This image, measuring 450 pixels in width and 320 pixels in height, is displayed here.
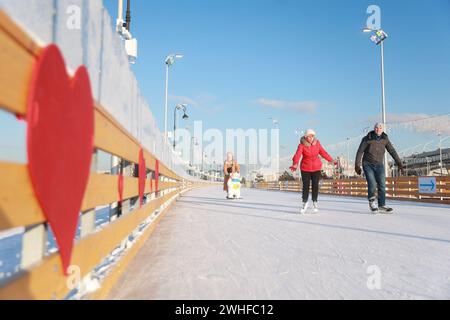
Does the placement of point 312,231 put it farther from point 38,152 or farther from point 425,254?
point 38,152

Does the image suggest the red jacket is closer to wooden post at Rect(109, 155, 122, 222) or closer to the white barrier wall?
the white barrier wall

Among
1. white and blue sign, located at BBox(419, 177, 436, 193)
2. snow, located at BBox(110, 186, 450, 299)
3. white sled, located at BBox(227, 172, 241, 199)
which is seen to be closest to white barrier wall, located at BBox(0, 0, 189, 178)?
snow, located at BBox(110, 186, 450, 299)

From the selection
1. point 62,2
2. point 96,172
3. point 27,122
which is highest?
point 62,2

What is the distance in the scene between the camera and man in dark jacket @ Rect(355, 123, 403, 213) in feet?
27.1

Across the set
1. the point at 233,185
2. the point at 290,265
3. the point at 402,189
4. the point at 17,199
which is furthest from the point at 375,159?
the point at 402,189

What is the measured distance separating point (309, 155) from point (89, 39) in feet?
22.2

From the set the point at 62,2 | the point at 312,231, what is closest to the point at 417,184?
the point at 312,231

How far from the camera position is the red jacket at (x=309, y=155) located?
8406mm

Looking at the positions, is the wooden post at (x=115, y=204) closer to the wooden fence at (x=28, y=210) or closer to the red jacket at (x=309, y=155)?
the wooden fence at (x=28, y=210)

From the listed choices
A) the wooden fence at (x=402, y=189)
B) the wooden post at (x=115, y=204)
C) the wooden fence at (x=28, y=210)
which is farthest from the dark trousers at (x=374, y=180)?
the wooden fence at (x=28, y=210)

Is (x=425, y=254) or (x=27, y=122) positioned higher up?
(x=27, y=122)

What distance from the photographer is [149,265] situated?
3068 mm

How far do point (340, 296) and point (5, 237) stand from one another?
156 inches
